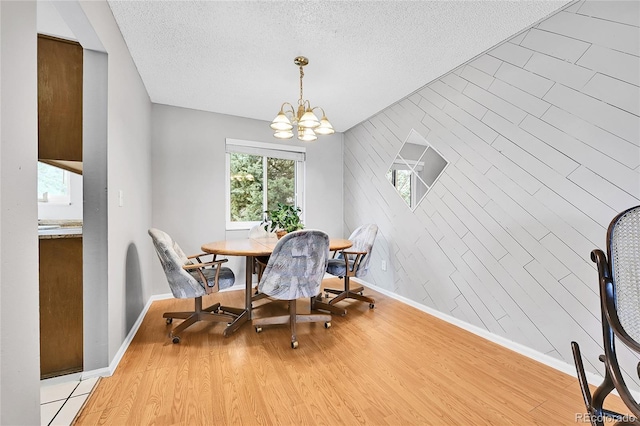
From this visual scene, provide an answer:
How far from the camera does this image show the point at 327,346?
6.77ft

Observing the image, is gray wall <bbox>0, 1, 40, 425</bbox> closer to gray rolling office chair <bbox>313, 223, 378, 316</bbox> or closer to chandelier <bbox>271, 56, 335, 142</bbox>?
chandelier <bbox>271, 56, 335, 142</bbox>

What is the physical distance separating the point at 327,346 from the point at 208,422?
3.19ft

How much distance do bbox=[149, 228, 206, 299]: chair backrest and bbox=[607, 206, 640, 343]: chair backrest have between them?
2363 millimetres

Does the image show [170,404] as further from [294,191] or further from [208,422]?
[294,191]

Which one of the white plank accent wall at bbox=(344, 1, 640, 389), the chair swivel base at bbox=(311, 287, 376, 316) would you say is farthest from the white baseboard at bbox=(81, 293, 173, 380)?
the white plank accent wall at bbox=(344, 1, 640, 389)

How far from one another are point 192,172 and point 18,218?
275cm

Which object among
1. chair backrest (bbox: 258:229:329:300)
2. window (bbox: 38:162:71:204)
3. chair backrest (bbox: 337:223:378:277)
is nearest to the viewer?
chair backrest (bbox: 258:229:329:300)

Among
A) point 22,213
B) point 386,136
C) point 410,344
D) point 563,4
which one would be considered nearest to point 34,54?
point 22,213

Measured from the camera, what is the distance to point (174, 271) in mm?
2029

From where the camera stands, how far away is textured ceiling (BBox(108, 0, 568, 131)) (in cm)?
175

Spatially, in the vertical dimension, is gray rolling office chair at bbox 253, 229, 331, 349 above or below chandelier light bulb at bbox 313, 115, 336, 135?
below

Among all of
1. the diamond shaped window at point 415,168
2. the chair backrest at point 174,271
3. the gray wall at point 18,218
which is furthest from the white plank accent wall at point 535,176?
the gray wall at point 18,218

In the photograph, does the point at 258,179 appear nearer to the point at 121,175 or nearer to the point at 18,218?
the point at 121,175

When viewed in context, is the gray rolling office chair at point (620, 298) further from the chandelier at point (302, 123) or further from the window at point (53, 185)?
the window at point (53, 185)
